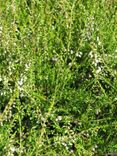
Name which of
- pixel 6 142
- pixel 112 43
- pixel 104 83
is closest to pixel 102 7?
pixel 112 43

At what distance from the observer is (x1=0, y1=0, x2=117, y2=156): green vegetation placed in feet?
10.2

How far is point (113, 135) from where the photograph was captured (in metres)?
3.27

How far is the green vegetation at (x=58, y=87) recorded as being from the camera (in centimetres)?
311

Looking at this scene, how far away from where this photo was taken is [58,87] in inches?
132

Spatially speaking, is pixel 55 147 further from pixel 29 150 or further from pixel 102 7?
pixel 102 7

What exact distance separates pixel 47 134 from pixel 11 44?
2.23 ft

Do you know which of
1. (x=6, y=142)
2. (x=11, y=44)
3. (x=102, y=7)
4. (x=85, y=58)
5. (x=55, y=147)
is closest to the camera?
(x=6, y=142)

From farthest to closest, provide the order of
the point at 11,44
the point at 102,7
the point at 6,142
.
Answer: the point at 102,7 < the point at 11,44 < the point at 6,142

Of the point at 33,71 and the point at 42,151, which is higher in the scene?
the point at 33,71

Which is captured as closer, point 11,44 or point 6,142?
point 6,142

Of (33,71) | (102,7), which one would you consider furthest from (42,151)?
(102,7)

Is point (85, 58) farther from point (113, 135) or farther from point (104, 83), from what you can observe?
point (113, 135)

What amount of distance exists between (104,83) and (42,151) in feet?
2.68

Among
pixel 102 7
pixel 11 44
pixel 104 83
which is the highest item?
pixel 102 7
